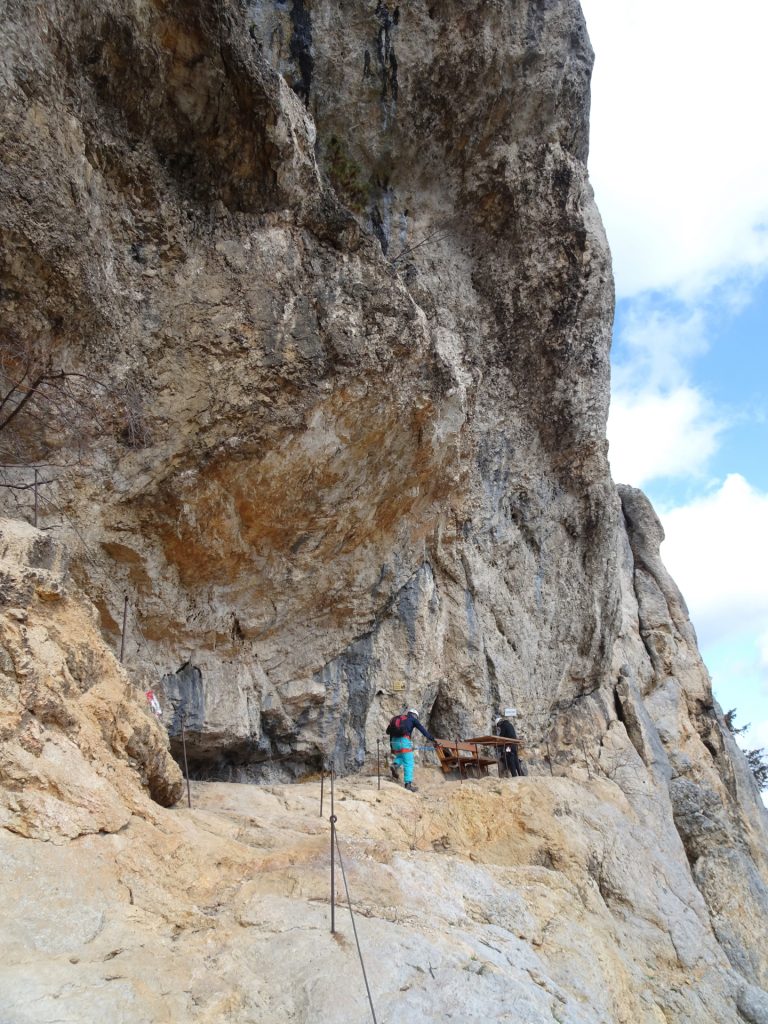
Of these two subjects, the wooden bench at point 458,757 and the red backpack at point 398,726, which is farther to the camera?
the wooden bench at point 458,757

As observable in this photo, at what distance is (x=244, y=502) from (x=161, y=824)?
437cm

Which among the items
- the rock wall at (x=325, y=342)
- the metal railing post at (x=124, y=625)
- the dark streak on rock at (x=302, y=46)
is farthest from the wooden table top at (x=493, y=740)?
the dark streak on rock at (x=302, y=46)

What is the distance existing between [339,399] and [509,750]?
18.1 feet

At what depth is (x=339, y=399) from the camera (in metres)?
8.80

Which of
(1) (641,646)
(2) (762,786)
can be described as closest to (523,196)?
(1) (641,646)

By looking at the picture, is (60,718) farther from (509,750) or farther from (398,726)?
(509,750)

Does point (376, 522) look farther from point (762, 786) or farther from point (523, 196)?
point (762, 786)

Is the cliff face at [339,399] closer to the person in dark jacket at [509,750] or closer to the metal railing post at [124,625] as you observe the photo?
the metal railing post at [124,625]

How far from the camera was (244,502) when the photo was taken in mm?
8891

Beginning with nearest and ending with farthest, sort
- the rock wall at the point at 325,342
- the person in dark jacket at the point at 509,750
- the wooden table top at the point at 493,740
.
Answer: the rock wall at the point at 325,342 < the wooden table top at the point at 493,740 < the person in dark jacket at the point at 509,750

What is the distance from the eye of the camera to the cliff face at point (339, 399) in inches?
289

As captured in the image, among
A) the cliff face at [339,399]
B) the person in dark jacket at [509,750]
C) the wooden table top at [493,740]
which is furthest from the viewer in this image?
the person in dark jacket at [509,750]

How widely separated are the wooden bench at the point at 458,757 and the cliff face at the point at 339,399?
521mm

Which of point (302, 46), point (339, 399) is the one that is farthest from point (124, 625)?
point (302, 46)
